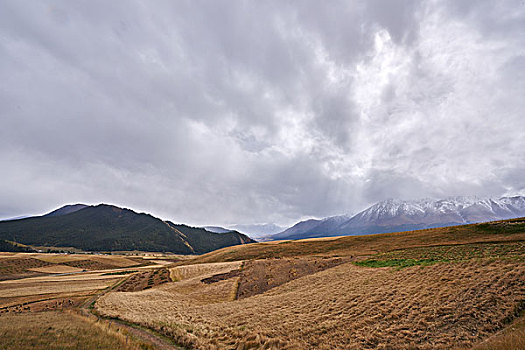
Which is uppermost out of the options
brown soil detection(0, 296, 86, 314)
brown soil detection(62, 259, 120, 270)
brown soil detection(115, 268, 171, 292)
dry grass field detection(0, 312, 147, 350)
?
dry grass field detection(0, 312, 147, 350)

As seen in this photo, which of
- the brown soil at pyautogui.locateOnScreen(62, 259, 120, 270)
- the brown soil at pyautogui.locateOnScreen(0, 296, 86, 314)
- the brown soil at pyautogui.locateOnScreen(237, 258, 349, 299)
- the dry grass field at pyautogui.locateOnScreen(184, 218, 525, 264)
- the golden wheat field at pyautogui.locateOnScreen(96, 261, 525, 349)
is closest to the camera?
the golden wheat field at pyautogui.locateOnScreen(96, 261, 525, 349)

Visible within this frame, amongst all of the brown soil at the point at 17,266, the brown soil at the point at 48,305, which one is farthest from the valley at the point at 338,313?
the brown soil at the point at 17,266

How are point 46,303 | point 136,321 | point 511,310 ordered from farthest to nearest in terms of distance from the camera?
point 46,303
point 136,321
point 511,310

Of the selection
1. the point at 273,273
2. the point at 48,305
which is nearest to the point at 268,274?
the point at 273,273

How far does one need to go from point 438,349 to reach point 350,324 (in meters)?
4.46

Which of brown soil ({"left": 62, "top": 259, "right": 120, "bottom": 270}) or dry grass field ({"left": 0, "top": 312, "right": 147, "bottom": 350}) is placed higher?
dry grass field ({"left": 0, "top": 312, "right": 147, "bottom": 350})

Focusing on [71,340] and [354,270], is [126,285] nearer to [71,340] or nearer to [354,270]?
[71,340]

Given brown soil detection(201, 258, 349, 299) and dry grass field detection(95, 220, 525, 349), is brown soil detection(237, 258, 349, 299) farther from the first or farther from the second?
dry grass field detection(95, 220, 525, 349)

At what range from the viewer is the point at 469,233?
3859cm

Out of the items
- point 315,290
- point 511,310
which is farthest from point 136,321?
point 511,310

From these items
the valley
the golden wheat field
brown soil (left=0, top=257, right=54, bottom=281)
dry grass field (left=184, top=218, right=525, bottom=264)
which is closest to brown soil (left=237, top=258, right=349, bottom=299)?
the valley

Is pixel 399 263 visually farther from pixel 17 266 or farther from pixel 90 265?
pixel 17 266

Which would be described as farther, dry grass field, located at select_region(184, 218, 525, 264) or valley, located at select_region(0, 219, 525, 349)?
dry grass field, located at select_region(184, 218, 525, 264)

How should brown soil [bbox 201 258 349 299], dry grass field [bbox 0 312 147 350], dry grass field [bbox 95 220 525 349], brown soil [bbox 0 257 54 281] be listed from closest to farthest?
Result: 1. dry grass field [bbox 0 312 147 350]
2. dry grass field [bbox 95 220 525 349]
3. brown soil [bbox 201 258 349 299]
4. brown soil [bbox 0 257 54 281]
